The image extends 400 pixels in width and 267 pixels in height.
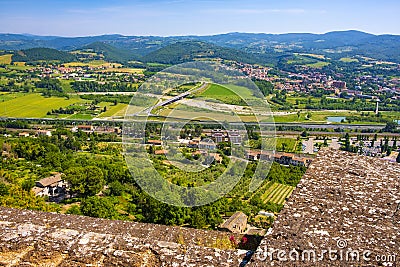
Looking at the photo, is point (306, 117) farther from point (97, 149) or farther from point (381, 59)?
point (381, 59)

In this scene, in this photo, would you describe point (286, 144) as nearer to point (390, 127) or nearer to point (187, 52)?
point (390, 127)

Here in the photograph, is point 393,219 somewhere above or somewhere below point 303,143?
above

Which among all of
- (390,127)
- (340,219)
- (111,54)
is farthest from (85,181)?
(111,54)

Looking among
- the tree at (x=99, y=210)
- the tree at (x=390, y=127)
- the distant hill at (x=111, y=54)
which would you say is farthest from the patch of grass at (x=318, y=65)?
the tree at (x=99, y=210)

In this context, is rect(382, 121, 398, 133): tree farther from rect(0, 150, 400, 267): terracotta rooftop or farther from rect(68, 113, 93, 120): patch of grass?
rect(0, 150, 400, 267): terracotta rooftop

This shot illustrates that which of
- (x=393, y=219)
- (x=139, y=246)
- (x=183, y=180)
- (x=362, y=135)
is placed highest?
(x=393, y=219)

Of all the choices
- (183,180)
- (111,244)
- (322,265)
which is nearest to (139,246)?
(111,244)
